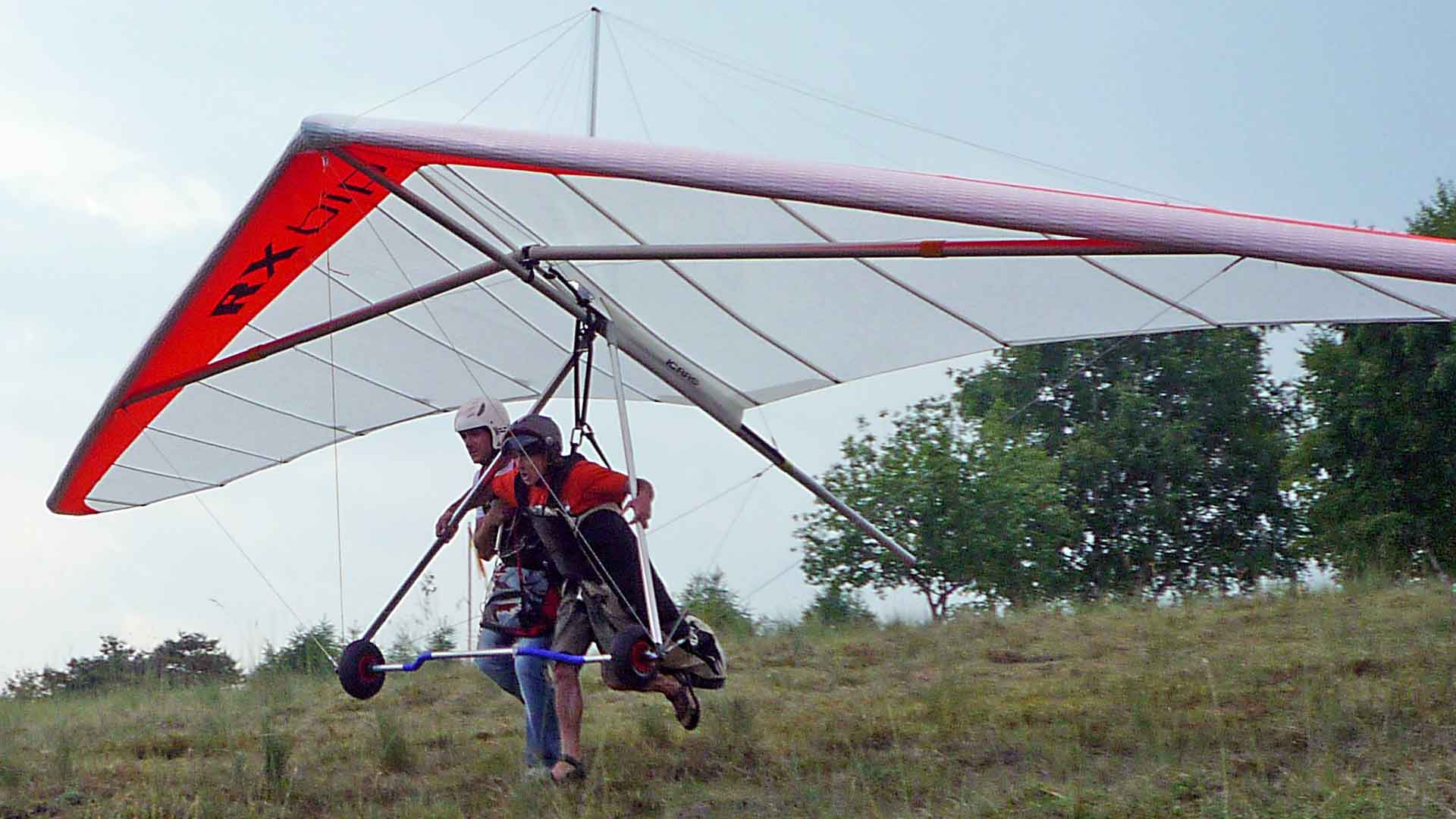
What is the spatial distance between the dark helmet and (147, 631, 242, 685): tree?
16.5 ft

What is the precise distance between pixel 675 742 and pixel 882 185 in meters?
2.90

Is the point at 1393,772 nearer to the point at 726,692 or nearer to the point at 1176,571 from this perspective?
the point at 726,692

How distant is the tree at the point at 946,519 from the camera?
57.7 ft

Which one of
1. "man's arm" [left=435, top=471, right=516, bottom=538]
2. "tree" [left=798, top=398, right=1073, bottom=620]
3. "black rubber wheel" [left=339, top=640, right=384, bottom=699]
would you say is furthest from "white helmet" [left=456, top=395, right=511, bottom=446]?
"tree" [left=798, top=398, right=1073, bottom=620]

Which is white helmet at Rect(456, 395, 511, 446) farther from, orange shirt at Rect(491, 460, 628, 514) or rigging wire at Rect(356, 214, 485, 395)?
rigging wire at Rect(356, 214, 485, 395)

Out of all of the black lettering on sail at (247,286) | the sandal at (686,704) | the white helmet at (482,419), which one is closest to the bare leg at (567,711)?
the sandal at (686,704)

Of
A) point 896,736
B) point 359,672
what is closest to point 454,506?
point 359,672

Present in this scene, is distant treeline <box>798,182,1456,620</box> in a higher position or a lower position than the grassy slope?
higher

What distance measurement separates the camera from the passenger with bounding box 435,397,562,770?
5.20 metres

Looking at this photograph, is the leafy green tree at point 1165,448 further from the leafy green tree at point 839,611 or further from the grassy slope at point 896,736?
the grassy slope at point 896,736

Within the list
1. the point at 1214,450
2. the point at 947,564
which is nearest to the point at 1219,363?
the point at 1214,450

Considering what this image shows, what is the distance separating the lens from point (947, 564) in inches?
714

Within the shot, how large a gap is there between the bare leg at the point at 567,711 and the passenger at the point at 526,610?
11 centimetres

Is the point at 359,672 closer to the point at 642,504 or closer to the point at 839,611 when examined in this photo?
the point at 642,504
